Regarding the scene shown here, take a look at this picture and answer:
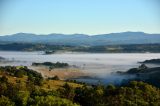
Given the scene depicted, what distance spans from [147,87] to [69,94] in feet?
30.3

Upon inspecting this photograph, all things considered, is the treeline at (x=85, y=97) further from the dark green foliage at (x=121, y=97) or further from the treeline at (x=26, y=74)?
the treeline at (x=26, y=74)

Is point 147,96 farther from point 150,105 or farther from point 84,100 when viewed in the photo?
point 84,100

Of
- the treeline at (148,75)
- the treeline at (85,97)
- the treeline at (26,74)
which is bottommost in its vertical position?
the treeline at (148,75)

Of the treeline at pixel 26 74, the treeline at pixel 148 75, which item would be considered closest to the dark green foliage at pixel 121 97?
the treeline at pixel 26 74

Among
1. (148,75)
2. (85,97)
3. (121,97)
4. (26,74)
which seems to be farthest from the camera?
(148,75)

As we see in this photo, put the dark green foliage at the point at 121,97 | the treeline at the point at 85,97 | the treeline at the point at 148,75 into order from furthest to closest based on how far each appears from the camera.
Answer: the treeline at the point at 148,75 → the dark green foliage at the point at 121,97 → the treeline at the point at 85,97

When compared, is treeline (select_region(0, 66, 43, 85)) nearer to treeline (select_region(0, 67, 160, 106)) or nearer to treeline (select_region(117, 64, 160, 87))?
treeline (select_region(0, 67, 160, 106))

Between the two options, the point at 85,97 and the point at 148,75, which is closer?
the point at 85,97

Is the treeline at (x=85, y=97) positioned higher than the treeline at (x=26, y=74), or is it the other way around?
the treeline at (x=85, y=97)

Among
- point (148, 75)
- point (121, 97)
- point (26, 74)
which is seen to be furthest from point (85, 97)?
point (148, 75)

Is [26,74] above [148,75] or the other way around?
above

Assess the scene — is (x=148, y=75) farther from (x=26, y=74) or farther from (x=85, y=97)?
(x=85, y=97)

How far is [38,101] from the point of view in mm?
34938

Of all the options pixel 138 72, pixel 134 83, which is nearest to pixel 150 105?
pixel 134 83
